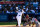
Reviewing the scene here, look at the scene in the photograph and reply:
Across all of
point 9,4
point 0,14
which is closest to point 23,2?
point 9,4

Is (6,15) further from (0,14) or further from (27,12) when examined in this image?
(27,12)

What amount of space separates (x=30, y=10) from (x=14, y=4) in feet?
6.91

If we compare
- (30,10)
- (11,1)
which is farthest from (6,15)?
(30,10)

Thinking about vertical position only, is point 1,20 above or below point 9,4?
below

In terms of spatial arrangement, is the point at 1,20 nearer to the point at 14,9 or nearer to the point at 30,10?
the point at 14,9

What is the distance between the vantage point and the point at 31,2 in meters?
17.4

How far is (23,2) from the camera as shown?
1738 centimetres

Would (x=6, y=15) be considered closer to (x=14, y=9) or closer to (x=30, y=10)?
(x=14, y=9)

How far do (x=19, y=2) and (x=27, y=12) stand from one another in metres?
1.57

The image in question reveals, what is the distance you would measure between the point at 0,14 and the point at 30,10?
12.3 feet

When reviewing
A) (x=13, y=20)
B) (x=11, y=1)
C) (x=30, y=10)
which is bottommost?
(x=13, y=20)

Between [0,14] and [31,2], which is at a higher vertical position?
[31,2]

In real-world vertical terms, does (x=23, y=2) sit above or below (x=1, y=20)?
above

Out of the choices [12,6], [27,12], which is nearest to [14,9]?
[12,6]
